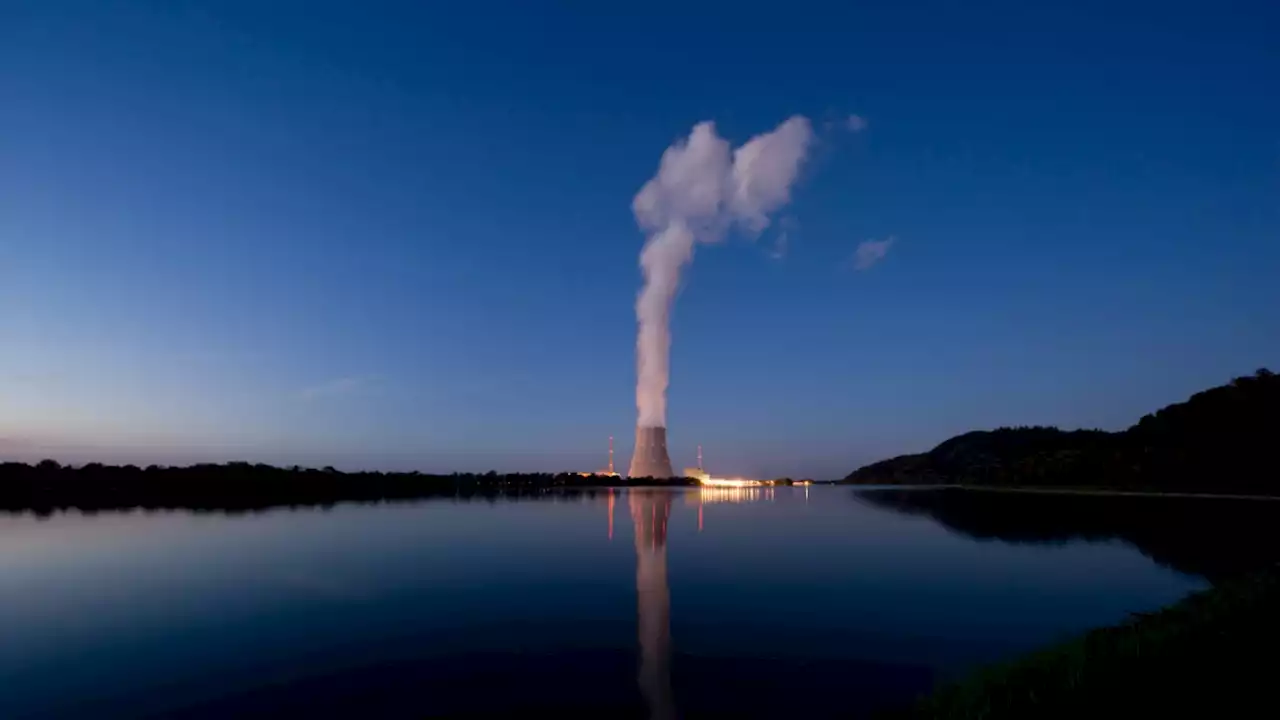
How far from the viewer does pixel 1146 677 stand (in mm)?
9195

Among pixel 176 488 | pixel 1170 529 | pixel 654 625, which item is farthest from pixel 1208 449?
pixel 176 488

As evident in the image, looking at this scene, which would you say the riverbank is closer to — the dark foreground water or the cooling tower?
the dark foreground water

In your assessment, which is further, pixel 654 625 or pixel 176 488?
pixel 176 488

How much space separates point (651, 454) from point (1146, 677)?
120 metres

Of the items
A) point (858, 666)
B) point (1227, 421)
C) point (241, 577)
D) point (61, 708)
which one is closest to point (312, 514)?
point (241, 577)

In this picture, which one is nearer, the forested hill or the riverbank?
the riverbank

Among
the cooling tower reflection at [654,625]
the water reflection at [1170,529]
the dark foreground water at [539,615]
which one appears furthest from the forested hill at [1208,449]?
the cooling tower reflection at [654,625]

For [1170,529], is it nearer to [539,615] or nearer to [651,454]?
[539,615]

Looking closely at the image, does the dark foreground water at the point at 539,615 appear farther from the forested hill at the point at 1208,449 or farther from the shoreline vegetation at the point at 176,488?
the forested hill at the point at 1208,449

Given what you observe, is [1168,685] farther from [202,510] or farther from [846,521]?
[202,510]

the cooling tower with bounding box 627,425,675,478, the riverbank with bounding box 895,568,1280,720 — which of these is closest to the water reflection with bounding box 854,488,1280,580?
the riverbank with bounding box 895,568,1280,720

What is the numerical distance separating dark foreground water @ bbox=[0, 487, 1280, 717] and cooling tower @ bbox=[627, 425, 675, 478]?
8633 centimetres

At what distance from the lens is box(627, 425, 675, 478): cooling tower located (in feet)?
415

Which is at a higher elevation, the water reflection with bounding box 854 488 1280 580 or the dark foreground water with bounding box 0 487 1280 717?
the water reflection with bounding box 854 488 1280 580
